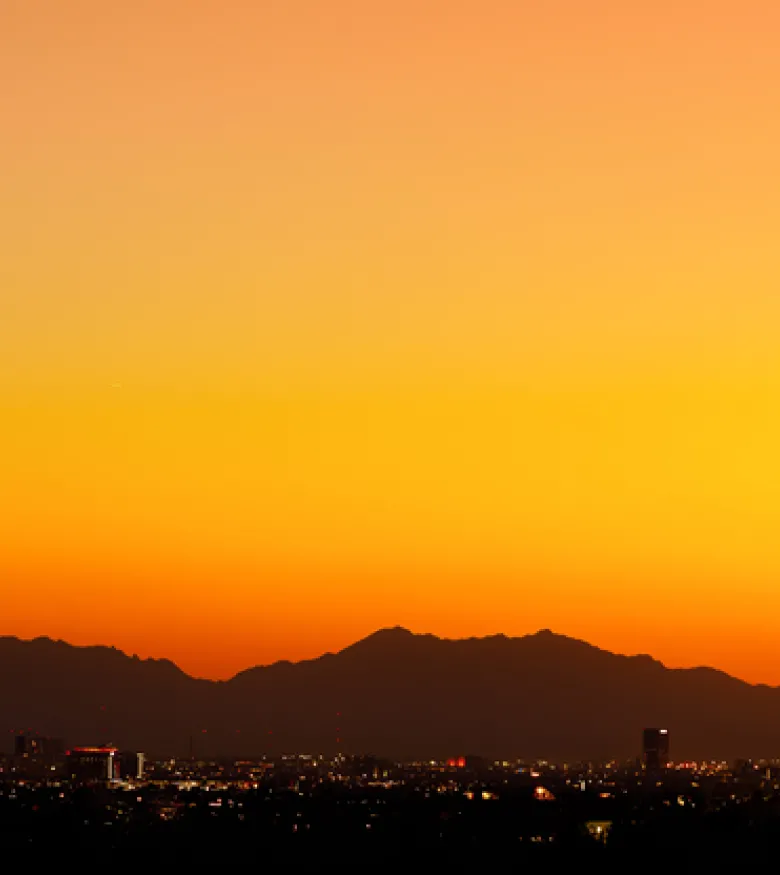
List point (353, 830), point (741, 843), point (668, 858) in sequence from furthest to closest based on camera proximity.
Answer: point (353, 830), point (741, 843), point (668, 858)

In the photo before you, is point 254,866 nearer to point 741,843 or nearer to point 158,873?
point 158,873

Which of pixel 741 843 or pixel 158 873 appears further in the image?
pixel 741 843

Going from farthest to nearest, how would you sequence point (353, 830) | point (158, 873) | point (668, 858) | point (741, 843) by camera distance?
point (353, 830)
point (741, 843)
point (668, 858)
point (158, 873)

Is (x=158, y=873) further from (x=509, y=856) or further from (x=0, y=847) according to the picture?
(x=509, y=856)

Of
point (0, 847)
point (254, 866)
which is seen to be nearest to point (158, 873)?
point (254, 866)

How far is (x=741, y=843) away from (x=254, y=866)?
150ft

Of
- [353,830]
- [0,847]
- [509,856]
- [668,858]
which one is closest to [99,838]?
[0,847]

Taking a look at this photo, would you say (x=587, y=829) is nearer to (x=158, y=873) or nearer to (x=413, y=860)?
(x=413, y=860)

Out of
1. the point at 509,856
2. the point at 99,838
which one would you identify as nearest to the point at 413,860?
the point at 509,856

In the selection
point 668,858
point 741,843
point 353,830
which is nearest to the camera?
point 668,858

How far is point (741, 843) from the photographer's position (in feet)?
559

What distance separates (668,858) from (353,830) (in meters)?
43.6

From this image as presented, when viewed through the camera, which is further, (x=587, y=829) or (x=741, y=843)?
(x=587, y=829)

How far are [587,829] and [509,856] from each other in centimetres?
3648
